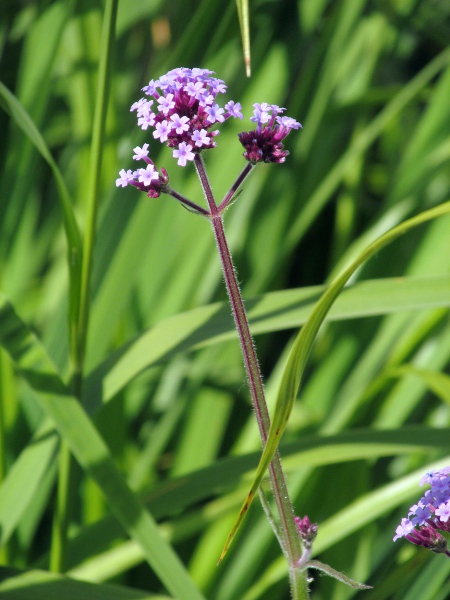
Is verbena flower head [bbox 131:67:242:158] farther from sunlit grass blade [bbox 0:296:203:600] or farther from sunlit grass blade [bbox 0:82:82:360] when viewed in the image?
sunlit grass blade [bbox 0:296:203:600]

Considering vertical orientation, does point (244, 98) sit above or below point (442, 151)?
above

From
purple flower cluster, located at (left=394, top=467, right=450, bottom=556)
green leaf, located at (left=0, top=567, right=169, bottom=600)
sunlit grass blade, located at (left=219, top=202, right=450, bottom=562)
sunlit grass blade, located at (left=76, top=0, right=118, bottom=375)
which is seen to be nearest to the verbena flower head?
sunlit grass blade, located at (left=219, top=202, right=450, bottom=562)

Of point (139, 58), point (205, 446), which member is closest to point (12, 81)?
point (139, 58)

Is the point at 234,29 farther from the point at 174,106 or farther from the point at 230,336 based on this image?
the point at 174,106

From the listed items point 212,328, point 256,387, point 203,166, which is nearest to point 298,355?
point 256,387

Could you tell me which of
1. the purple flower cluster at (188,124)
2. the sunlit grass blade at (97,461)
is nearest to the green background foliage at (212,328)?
the sunlit grass blade at (97,461)

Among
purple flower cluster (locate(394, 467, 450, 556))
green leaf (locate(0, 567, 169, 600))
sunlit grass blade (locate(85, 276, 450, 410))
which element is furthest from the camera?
sunlit grass blade (locate(85, 276, 450, 410))
